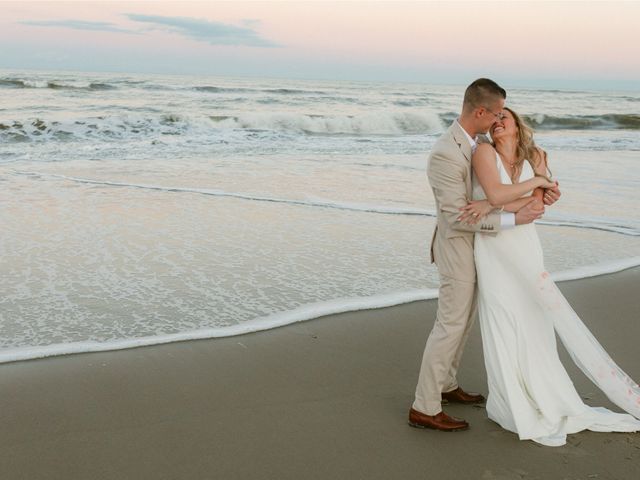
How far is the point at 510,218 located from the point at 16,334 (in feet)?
11.3

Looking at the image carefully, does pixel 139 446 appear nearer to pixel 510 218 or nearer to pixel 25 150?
pixel 510 218

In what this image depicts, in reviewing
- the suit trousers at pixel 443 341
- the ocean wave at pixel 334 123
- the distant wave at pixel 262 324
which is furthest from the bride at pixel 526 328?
the ocean wave at pixel 334 123

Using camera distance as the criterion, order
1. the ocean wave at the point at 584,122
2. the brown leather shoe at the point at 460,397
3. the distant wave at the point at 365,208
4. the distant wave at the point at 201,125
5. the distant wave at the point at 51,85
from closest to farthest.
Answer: the brown leather shoe at the point at 460,397 < the distant wave at the point at 365,208 < the distant wave at the point at 201,125 < the ocean wave at the point at 584,122 < the distant wave at the point at 51,85

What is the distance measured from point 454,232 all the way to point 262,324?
203 cm

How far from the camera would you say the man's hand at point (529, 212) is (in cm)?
362

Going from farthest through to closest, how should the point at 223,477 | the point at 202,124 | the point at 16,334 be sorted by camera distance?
the point at 202,124
the point at 16,334
the point at 223,477

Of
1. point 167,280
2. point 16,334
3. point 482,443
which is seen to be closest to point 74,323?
point 16,334

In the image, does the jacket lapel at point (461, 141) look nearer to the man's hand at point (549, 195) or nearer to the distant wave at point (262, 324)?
the man's hand at point (549, 195)

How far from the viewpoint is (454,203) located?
3646mm

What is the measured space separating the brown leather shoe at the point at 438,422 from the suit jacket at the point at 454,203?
74cm

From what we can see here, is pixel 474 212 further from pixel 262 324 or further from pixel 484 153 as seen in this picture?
pixel 262 324

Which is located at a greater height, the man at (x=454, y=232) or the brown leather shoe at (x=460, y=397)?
the man at (x=454, y=232)

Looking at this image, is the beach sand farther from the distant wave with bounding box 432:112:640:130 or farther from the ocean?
the distant wave with bounding box 432:112:640:130

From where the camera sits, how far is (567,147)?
68.2ft
